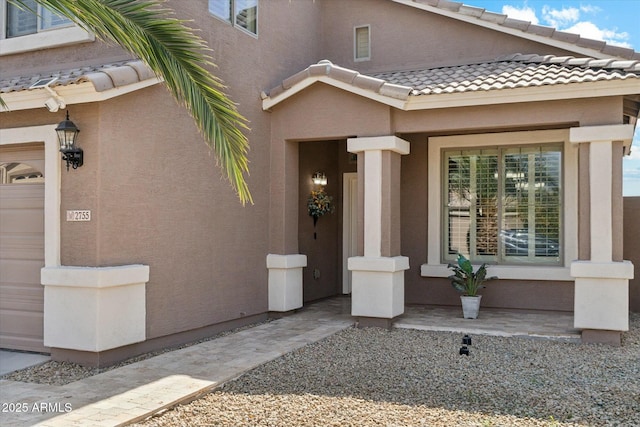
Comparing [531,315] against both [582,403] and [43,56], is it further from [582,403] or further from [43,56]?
[43,56]

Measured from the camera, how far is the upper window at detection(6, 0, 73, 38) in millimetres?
8438

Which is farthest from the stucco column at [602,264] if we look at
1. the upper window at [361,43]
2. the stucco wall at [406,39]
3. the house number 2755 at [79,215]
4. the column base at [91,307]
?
the house number 2755 at [79,215]

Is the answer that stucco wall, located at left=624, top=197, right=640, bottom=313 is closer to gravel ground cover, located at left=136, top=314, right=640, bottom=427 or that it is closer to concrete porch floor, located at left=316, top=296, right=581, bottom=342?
concrete porch floor, located at left=316, top=296, right=581, bottom=342

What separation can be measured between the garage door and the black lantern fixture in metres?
0.85

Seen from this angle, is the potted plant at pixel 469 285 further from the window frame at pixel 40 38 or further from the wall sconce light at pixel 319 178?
the window frame at pixel 40 38

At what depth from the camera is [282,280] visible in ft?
34.3

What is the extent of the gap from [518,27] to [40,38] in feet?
27.1

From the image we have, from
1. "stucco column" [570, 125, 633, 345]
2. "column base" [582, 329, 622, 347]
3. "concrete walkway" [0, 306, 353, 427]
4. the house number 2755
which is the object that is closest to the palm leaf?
"concrete walkway" [0, 306, 353, 427]

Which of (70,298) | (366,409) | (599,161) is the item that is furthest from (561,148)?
(70,298)

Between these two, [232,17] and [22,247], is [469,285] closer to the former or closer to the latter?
[232,17]

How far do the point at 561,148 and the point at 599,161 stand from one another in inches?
98.4

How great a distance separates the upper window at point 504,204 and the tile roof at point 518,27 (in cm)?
185

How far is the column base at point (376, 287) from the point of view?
30.6 feet

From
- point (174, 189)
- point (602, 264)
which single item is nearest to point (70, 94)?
point (174, 189)
